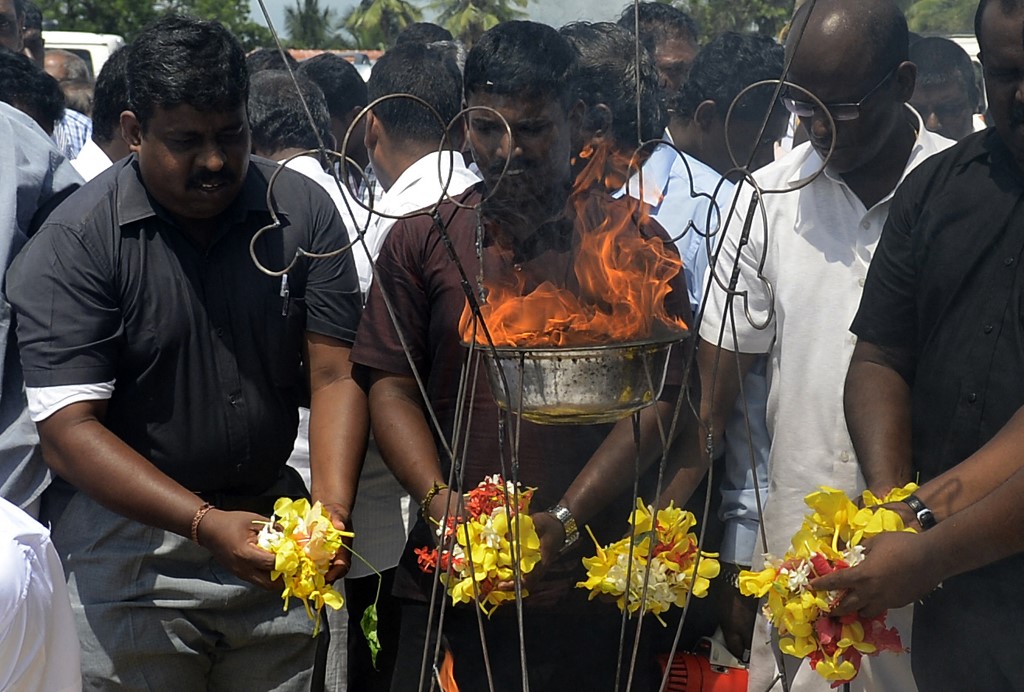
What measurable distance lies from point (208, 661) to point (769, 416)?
4.74ft

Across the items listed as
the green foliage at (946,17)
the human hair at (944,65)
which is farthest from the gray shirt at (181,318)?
the human hair at (944,65)

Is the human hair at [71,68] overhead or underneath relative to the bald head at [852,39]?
overhead

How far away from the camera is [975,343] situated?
2414 millimetres

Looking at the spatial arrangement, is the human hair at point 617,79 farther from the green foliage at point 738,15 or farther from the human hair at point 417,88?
the green foliage at point 738,15

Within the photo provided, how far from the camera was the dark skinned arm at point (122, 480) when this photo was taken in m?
2.58

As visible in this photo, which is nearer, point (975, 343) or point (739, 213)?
point (975, 343)

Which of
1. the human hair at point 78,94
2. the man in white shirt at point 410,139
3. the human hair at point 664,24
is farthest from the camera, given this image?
the human hair at point 78,94

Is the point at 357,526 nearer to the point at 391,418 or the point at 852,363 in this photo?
the point at 391,418

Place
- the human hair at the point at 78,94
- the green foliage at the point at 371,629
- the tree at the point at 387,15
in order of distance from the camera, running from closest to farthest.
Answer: the tree at the point at 387,15 < the green foliage at the point at 371,629 < the human hair at the point at 78,94

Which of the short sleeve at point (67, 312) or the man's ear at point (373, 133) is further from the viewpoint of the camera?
the man's ear at point (373, 133)

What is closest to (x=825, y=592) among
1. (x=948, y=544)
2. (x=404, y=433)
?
(x=948, y=544)

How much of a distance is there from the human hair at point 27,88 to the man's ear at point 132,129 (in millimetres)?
1280

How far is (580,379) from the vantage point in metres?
1.99

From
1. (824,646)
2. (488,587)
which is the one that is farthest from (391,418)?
(824,646)
